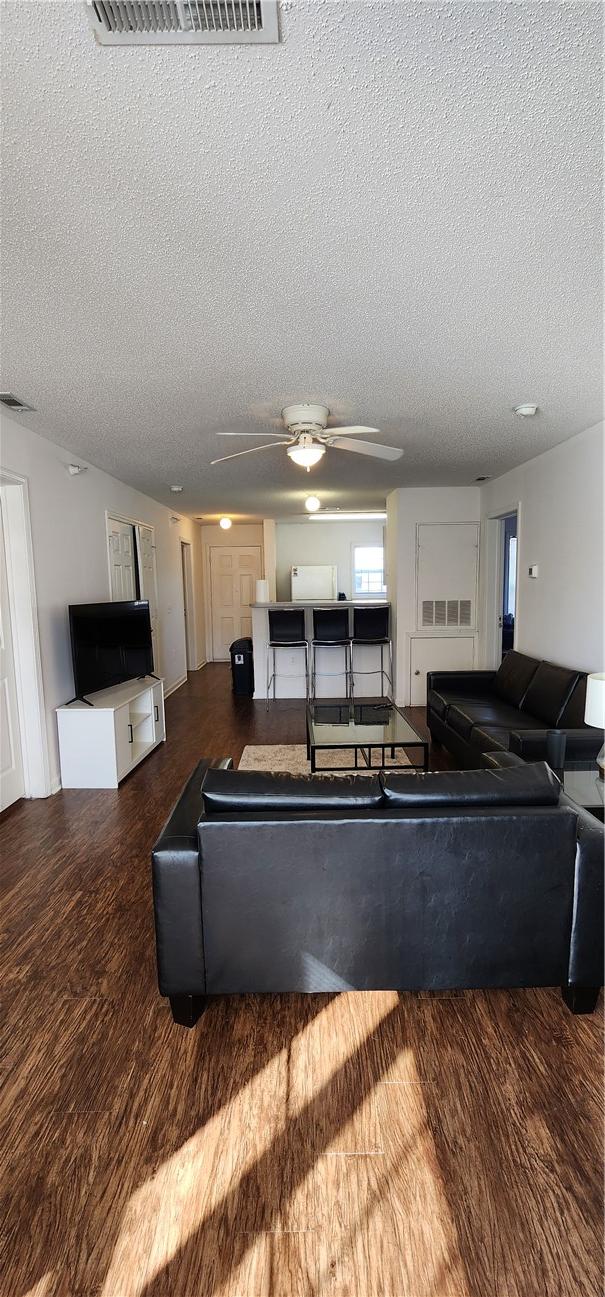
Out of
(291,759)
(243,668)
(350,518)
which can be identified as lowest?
(291,759)

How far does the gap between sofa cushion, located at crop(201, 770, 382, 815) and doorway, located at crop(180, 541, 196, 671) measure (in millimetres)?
6641

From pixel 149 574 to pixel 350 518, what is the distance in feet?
11.8

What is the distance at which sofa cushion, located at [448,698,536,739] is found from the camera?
390 cm

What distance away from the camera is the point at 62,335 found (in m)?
2.32

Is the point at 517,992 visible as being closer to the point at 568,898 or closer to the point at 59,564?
the point at 568,898

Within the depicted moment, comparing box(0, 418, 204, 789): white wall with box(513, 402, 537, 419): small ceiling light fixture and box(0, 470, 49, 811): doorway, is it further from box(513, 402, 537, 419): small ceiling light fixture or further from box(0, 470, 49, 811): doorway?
box(513, 402, 537, 419): small ceiling light fixture

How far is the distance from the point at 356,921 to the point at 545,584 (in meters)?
3.52

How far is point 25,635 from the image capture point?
3.74 meters

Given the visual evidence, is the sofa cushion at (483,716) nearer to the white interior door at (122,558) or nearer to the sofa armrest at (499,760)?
the sofa armrest at (499,760)

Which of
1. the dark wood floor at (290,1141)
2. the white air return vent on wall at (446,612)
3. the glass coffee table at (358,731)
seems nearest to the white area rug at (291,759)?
the glass coffee table at (358,731)

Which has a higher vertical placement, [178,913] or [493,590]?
[493,590]

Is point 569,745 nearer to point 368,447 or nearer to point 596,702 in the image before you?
point 596,702

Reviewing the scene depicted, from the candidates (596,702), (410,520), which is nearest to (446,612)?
(410,520)

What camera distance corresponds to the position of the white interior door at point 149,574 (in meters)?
6.16
